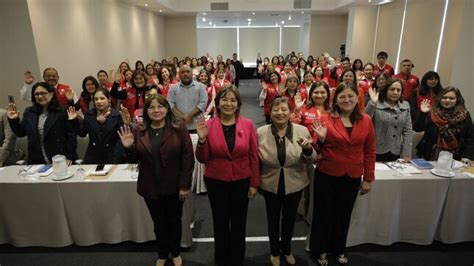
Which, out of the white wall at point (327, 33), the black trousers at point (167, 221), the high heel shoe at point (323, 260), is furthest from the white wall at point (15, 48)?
the white wall at point (327, 33)

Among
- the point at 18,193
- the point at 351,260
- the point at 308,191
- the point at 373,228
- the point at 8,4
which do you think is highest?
the point at 8,4

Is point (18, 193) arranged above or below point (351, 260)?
above

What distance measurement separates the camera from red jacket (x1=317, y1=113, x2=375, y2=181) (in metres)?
2.25

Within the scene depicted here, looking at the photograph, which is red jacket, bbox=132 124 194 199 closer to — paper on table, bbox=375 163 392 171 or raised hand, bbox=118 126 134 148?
raised hand, bbox=118 126 134 148

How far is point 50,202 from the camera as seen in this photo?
2.68m

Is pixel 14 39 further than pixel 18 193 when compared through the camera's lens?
Yes

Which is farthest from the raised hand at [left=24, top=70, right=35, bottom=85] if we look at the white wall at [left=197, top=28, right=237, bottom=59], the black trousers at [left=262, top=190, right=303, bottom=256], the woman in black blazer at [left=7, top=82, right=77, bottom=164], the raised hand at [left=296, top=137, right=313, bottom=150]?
the white wall at [left=197, top=28, right=237, bottom=59]

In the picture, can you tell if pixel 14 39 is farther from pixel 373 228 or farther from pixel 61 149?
pixel 373 228

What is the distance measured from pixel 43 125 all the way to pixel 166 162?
1536mm

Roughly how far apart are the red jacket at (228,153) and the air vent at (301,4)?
11101 millimetres

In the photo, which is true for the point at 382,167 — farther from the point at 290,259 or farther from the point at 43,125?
the point at 43,125

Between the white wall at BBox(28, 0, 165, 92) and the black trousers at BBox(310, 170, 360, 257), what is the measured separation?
488 centimetres

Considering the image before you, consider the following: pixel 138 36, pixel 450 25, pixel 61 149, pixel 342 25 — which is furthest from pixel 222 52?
pixel 61 149

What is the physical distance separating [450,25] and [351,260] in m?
5.99
